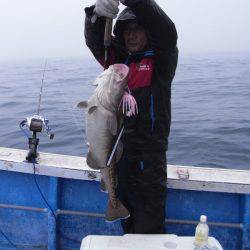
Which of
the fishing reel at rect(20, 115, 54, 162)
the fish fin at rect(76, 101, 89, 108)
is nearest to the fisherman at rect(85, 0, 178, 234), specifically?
the fish fin at rect(76, 101, 89, 108)

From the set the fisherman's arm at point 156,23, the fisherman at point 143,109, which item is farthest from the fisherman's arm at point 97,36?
the fisherman's arm at point 156,23

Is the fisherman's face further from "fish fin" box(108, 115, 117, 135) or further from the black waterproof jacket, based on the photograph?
"fish fin" box(108, 115, 117, 135)

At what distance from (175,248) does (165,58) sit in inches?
62.3

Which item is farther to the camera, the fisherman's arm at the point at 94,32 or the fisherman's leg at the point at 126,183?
the fisherman's leg at the point at 126,183

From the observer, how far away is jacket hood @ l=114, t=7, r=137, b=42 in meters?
3.55

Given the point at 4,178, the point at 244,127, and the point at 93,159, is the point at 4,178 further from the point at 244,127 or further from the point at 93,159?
the point at 244,127

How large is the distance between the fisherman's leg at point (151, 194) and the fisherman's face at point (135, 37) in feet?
3.23

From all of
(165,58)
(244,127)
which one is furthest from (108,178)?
(244,127)

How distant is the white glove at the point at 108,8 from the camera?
294cm

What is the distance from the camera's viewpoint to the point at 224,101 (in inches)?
632

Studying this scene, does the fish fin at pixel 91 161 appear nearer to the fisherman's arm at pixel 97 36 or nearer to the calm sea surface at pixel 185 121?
the fisherman's arm at pixel 97 36

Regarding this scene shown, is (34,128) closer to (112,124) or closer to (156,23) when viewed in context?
(112,124)

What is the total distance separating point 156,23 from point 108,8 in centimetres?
46

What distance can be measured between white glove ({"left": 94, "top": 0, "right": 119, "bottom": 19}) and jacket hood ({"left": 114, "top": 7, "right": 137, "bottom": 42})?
48cm
